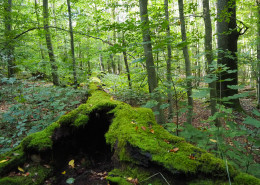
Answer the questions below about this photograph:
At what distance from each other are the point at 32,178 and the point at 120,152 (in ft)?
4.79

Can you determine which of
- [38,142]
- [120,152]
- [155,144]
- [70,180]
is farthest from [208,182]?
[38,142]

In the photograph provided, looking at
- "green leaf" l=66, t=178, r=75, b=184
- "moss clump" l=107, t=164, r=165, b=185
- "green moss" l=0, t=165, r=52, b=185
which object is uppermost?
"moss clump" l=107, t=164, r=165, b=185

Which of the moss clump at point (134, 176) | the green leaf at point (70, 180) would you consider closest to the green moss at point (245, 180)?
the moss clump at point (134, 176)

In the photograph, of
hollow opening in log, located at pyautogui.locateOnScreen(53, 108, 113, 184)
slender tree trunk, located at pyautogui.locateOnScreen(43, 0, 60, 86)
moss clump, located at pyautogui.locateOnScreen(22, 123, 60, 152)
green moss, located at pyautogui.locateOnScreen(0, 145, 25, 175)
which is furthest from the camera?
slender tree trunk, located at pyautogui.locateOnScreen(43, 0, 60, 86)

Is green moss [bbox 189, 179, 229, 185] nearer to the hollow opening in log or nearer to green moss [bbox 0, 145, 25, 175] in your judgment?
the hollow opening in log

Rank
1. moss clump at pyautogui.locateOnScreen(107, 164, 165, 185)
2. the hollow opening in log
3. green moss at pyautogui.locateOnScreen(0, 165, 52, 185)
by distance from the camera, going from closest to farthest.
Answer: moss clump at pyautogui.locateOnScreen(107, 164, 165, 185), green moss at pyautogui.locateOnScreen(0, 165, 52, 185), the hollow opening in log

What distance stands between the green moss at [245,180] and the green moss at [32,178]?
2.76 m

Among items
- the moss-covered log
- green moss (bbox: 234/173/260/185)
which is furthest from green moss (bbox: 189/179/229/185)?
green moss (bbox: 234/173/260/185)

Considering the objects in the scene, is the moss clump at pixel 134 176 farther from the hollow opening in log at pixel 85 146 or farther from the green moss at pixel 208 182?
the hollow opening in log at pixel 85 146

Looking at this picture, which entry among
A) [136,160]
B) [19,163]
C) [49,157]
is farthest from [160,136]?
[19,163]

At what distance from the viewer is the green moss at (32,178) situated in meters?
2.12

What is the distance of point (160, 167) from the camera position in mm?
1888

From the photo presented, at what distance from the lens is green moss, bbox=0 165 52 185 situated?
2.12 metres

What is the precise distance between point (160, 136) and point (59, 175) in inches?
76.7
